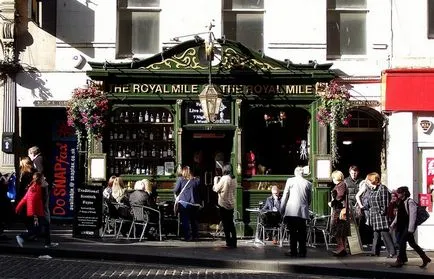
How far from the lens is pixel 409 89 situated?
58.2 ft

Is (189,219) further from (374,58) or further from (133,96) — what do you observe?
(374,58)

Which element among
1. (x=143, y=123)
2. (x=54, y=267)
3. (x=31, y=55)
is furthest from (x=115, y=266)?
(x=31, y=55)

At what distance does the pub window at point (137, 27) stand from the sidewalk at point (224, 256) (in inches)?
191

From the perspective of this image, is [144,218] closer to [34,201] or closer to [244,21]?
[34,201]

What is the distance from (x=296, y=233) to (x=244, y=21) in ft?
20.3

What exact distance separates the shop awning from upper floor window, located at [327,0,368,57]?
1385mm

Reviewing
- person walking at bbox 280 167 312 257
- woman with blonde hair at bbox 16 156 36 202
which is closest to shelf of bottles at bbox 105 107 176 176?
woman with blonde hair at bbox 16 156 36 202

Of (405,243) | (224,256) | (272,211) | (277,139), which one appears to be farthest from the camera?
(277,139)

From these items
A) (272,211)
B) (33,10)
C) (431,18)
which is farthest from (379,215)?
(33,10)

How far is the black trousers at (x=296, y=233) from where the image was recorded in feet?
49.2

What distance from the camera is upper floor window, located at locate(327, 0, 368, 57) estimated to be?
62.4 feet

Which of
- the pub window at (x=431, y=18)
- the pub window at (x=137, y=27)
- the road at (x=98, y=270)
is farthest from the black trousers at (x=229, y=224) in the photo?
the pub window at (x=431, y=18)

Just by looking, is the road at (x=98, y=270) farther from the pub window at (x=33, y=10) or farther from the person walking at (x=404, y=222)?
the pub window at (x=33, y=10)

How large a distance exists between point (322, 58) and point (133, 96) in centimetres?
464
